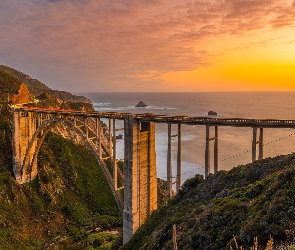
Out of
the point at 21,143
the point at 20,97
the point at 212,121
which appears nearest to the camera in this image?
the point at 212,121

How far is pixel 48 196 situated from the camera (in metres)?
35.3

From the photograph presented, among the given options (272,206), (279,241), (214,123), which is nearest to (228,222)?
(272,206)

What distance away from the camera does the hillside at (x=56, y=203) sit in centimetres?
2983

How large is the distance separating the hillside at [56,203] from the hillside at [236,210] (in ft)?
49.9

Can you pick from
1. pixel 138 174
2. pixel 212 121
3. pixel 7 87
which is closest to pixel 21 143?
pixel 138 174

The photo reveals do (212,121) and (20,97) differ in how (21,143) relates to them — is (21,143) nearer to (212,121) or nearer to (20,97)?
(20,97)

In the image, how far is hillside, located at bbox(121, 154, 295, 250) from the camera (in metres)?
8.93

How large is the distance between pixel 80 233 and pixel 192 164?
102 feet

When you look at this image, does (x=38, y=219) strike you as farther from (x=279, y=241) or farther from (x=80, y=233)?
(x=279, y=241)

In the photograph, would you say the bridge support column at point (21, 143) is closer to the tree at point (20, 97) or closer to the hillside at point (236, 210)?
the tree at point (20, 97)

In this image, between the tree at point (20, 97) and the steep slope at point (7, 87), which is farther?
the steep slope at point (7, 87)

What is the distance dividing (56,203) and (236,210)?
2927 cm

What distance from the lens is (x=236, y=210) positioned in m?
11.5

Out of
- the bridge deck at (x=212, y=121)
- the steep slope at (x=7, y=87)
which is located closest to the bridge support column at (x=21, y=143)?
the steep slope at (x=7, y=87)
